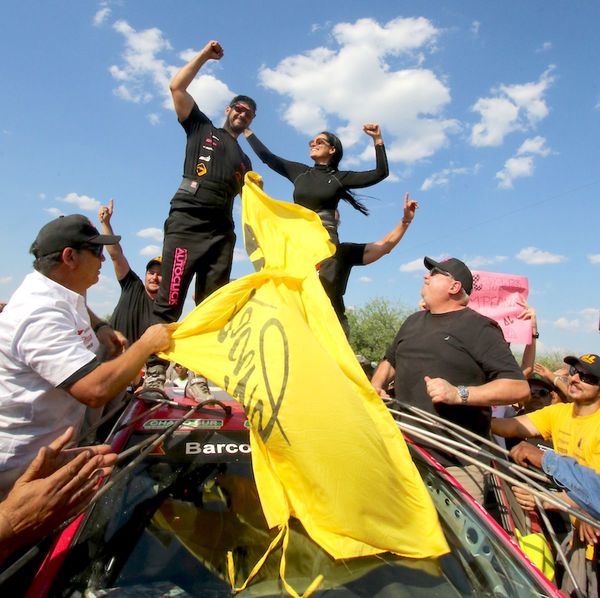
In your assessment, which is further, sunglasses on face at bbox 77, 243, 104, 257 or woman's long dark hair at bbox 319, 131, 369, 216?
woman's long dark hair at bbox 319, 131, 369, 216

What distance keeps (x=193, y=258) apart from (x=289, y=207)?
1.29m

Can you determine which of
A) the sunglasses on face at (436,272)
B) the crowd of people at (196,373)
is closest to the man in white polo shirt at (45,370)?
the crowd of people at (196,373)

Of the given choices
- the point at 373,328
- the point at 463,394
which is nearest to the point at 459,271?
the point at 463,394

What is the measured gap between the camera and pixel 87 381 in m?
1.98

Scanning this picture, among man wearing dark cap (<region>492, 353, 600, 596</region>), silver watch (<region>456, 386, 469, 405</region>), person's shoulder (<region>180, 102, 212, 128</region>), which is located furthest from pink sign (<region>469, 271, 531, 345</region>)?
person's shoulder (<region>180, 102, 212, 128</region>)

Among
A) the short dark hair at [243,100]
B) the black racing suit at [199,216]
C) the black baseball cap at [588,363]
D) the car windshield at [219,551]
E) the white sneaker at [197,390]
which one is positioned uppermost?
the short dark hair at [243,100]

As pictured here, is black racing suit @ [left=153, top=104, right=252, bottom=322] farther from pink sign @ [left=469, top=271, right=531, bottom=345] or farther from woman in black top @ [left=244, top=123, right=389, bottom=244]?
pink sign @ [left=469, top=271, right=531, bottom=345]

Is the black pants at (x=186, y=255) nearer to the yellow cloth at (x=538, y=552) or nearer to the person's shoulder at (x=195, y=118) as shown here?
the person's shoulder at (x=195, y=118)

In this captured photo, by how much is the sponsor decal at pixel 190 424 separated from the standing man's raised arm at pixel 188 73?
84.1 inches

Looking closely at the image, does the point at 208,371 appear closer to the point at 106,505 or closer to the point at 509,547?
the point at 106,505

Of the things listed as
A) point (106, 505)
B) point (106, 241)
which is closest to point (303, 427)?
point (106, 505)

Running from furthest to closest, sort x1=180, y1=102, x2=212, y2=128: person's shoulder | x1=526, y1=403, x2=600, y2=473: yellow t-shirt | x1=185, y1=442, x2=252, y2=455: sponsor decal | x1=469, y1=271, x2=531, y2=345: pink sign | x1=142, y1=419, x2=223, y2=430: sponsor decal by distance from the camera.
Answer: x1=469, y1=271, x2=531, y2=345: pink sign < x1=180, y1=102, x2=212, y2=128: person's shoulder < x1=526, y1=403, x2=600, y2=473: yellow t-shirt < x1=142, y1=419, x2=223, y2=430: sponsor decal < x1=185, y1=442, x2=252, y2=455: sponsor decal

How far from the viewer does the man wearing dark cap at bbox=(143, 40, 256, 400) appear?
3.53 meters

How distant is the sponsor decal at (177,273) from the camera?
3512 millimetres
